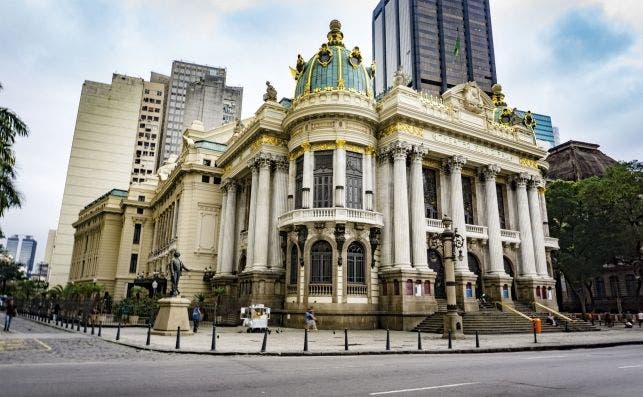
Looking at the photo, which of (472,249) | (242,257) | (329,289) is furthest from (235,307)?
(472,249)

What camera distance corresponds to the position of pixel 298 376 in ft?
33.1

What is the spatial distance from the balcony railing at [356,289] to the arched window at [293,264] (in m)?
4.12

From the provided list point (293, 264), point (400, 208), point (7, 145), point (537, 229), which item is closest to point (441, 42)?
point (537, 229)

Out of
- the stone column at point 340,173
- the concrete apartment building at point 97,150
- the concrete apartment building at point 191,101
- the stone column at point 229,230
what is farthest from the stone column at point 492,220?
the concrete apartment building at point 97,150

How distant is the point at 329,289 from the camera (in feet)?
97.1

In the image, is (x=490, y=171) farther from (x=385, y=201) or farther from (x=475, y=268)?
(x=385, y=201)

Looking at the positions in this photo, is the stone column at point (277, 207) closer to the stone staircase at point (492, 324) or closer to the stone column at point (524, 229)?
the stone staircase at point (492, 324)

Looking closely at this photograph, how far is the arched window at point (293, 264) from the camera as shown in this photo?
31797mm

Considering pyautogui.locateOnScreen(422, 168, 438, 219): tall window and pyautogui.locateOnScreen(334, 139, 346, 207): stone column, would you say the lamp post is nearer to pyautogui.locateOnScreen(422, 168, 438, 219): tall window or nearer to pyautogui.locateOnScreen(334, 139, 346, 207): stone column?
pyautogui.locateOnScreen(334, 139, 346, 207): stone column

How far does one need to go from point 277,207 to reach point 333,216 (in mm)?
6238

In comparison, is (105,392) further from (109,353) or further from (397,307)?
(397,307)

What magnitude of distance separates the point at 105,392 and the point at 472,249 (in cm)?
3146

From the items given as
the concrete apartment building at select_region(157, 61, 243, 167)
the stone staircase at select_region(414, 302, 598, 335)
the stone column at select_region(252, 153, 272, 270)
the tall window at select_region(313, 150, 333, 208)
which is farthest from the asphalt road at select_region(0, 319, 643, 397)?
the concrete apartment building at select_region(157, 61, 243, 167)

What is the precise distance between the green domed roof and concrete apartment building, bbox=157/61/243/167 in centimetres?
7583
